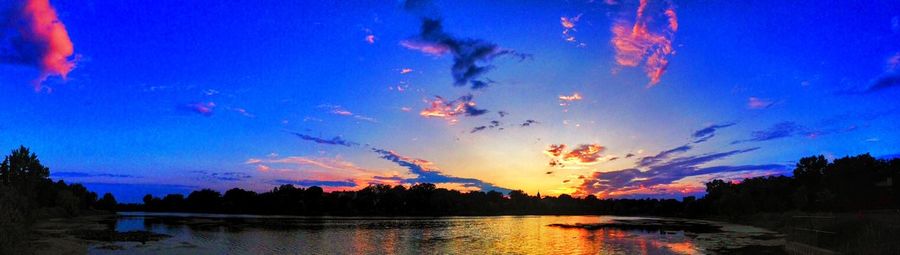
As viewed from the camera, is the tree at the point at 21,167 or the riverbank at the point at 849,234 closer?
the riverbank at the point at 849,234

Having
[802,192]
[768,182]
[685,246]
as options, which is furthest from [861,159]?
[685,246]

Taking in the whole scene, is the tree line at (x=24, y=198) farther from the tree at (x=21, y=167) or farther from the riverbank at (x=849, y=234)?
the riverbank at (x=849, y=234)

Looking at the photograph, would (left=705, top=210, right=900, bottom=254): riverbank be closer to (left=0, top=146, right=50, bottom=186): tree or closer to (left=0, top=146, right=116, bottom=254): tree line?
(left=0, top=146, right=116, bottom=254): tree line

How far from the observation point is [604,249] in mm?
43031

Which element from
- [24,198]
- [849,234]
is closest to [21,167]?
[24,198]

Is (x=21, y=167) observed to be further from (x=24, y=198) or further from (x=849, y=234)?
(x=849, y=234)

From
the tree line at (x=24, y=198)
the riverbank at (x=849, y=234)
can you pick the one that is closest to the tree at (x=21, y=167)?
the tree line at (x=24, y=198)

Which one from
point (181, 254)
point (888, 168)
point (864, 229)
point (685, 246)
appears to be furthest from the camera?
point (888, 168)

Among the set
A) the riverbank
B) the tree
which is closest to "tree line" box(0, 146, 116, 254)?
the tree

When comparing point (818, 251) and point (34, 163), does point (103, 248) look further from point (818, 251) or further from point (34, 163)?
point (34, 163)

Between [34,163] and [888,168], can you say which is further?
[888,168]

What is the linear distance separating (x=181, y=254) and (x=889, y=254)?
142 ft

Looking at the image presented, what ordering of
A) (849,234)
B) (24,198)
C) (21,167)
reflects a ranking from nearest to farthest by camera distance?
1. (849,234)
2. (24,198)
3. (21,167)

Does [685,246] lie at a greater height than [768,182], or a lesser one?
lesser
